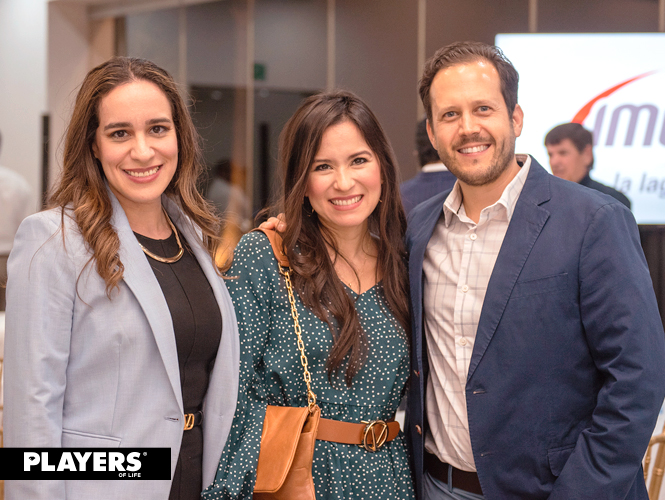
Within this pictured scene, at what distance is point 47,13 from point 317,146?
24.2 ft

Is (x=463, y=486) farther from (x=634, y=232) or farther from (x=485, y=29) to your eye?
(x=485, y=29)

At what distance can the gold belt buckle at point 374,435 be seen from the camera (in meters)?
2.01

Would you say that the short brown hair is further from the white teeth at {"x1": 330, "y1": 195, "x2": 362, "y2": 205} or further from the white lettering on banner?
the white lettering on banner

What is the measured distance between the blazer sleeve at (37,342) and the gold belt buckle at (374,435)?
85 cm

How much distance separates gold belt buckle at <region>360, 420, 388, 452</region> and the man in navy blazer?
0.34 ft

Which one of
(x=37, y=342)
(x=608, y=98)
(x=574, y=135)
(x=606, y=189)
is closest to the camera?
(x=37, y=342)

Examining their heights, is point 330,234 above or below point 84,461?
above

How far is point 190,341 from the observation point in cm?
191

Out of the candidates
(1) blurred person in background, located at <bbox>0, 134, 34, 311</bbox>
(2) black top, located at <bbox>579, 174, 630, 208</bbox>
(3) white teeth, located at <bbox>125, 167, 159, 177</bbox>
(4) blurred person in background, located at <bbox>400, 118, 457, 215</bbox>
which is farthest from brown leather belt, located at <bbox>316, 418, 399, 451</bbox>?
(1) blurred person in background, located at <bbox>0, 134, 34, 311</bbox>

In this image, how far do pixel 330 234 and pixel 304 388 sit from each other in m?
0.54

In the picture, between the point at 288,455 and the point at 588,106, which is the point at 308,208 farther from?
the point at 588,106

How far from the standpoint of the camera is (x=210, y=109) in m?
7.60

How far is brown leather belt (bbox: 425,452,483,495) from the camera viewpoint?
75.6 inches

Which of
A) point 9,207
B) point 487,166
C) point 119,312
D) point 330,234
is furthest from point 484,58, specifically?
Answer: point 9,207
